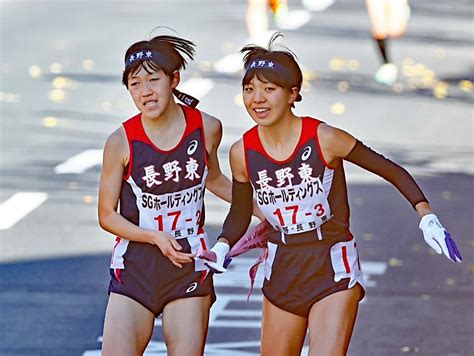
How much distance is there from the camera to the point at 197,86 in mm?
19578

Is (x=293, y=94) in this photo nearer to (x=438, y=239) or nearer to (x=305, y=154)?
(x=305, y=154)

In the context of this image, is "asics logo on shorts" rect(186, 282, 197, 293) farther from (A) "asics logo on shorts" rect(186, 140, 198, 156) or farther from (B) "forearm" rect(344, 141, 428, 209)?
(B) "forearm" rect(344, 141, 428, 209)

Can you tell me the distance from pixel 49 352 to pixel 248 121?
7.87 m

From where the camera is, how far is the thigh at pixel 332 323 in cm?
705

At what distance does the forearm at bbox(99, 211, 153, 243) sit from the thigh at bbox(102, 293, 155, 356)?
28 cm

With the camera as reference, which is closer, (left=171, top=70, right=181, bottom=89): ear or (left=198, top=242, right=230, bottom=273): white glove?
(left=198, top=242, right=230, bottom=273): white glove

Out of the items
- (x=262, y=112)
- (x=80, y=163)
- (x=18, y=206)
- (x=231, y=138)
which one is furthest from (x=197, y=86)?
(x=262, y=112)

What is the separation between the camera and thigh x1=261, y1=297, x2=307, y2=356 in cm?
725

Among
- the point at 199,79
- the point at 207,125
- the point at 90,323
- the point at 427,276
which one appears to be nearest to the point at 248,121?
the point at 199,79

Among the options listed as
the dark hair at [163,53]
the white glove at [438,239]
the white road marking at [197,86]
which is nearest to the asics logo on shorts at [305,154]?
the white glove at [438,239]

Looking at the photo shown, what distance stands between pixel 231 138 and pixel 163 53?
30.2 feet

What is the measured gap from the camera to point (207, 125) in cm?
741

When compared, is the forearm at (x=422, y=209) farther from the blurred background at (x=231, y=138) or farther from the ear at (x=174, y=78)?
the blurred background at (x=231, y=138)

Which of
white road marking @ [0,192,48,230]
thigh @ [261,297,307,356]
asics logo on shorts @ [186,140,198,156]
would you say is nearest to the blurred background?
white road marking @ [0,192,48,230]
